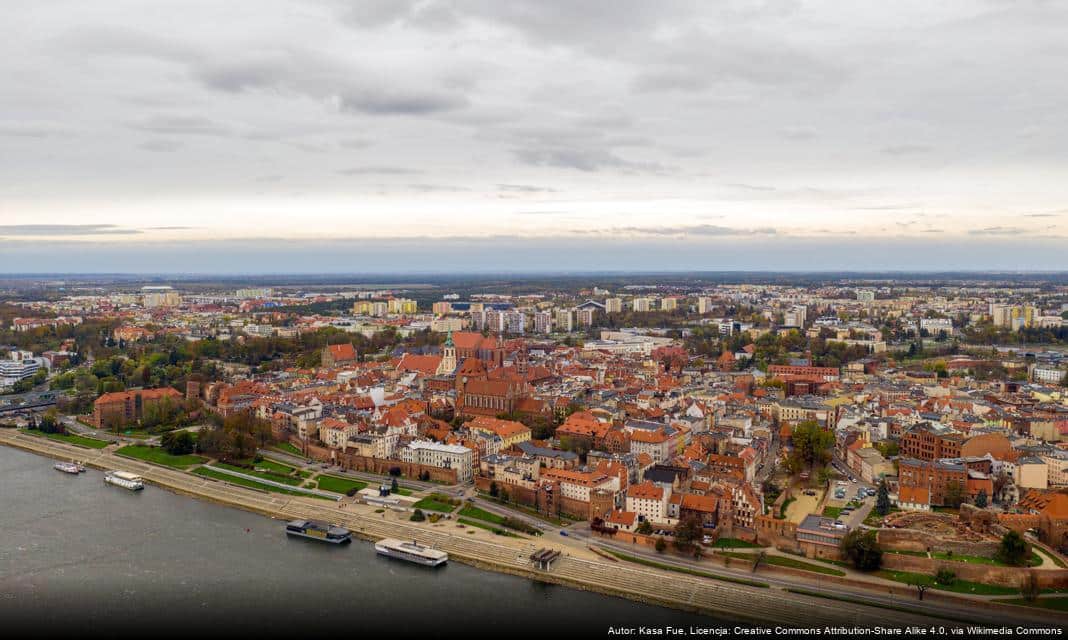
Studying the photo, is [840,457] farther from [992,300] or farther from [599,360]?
[992,300]

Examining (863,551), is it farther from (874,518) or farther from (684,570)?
(684,570)

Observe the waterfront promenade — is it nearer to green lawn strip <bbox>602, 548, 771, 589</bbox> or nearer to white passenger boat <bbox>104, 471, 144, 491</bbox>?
green lawn strip <bbox>602, 548, 771, 589</bbox>

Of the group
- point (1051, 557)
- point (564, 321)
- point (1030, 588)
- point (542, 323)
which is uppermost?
point (564, 321)

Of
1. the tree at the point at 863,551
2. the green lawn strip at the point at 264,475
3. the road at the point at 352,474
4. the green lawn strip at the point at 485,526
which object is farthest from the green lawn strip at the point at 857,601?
the green lawn strip at the point at 264,475

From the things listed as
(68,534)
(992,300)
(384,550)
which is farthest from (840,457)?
(992,300)

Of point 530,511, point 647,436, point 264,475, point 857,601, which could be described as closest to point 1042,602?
point 857,601

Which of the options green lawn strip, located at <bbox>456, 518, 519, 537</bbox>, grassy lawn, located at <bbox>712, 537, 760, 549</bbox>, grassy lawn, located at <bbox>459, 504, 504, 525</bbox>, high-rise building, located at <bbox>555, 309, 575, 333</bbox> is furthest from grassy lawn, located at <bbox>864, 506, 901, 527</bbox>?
high-rise building, located at <bbox>555, 309, 575, 333</bbox>
